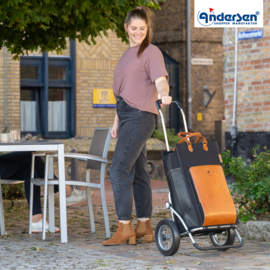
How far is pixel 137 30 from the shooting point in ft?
15.0

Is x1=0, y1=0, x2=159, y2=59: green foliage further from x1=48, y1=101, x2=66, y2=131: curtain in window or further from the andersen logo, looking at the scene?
x1=48, y1=101, x2=66, y2=131: curtain in window

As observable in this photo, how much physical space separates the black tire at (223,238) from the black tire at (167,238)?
42cm

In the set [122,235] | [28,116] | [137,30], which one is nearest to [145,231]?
[122,235]

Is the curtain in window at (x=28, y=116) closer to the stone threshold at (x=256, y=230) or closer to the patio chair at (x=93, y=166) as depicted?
the patio chair at (x=93, y=166)

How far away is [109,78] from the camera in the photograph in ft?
47.0

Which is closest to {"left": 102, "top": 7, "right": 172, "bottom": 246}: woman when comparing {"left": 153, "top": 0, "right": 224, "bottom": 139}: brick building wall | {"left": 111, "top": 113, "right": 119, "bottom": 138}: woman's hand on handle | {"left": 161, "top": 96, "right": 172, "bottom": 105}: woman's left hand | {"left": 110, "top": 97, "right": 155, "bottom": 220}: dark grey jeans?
{"left": 110, "top": 97, "right": 155, "bottom": 220}: dark grey jeans

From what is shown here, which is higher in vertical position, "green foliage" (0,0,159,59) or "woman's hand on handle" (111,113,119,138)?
"green foliage" (0,0,159,59)

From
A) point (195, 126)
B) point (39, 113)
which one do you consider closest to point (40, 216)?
point (39, 113)

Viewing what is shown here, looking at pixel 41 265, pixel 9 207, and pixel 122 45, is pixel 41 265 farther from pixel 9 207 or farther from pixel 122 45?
pixel 122 45

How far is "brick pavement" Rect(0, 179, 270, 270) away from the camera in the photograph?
3807 millimetres

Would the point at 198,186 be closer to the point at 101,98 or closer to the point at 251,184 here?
the point at 251,184

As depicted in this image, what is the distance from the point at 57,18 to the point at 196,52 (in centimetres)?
1623

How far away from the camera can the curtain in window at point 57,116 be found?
1434 centimetres

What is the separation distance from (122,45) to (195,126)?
9.17m
